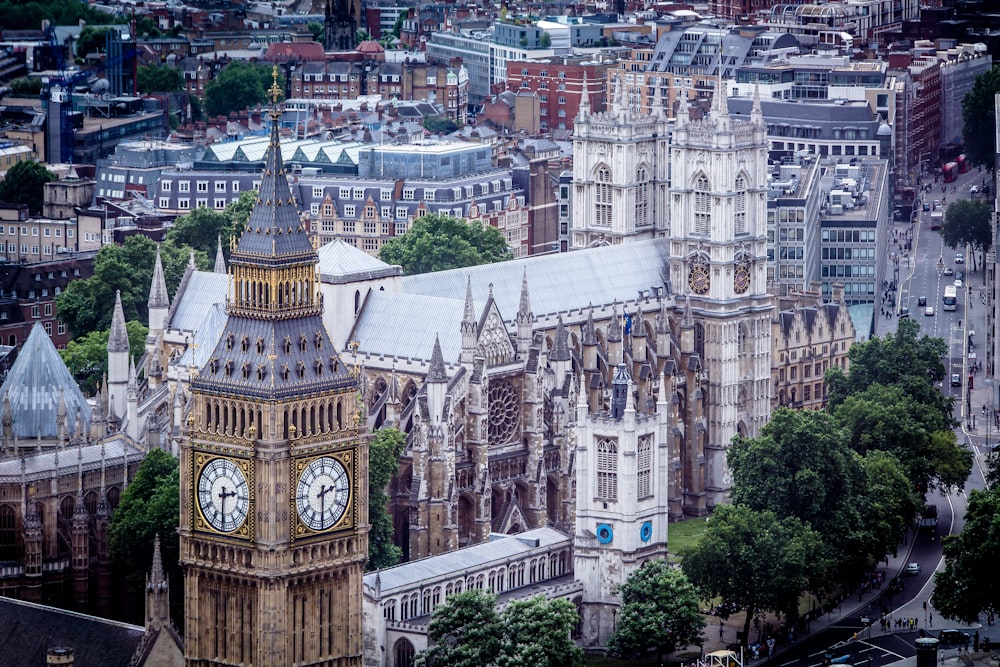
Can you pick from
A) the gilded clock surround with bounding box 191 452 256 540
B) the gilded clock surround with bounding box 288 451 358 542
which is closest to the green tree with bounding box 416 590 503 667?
the gilded clock surround with bounding box 288 451 358 542

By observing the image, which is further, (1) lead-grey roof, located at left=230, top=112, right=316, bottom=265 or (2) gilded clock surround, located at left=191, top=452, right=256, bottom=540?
(1) lead-grey roof, located at left=230, top=112, right=316, bottom=265

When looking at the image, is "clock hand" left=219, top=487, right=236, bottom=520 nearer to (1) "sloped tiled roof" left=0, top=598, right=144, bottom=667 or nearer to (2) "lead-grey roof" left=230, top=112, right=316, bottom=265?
(2) "lead-grey roof" left=230, top=112, right=316, bottom=265

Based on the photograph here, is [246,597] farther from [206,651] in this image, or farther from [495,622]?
[495,622]

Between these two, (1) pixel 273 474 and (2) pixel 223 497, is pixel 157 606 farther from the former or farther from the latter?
(1) pixel 273 474

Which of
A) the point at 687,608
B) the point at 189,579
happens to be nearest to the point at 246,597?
the point at 189,579

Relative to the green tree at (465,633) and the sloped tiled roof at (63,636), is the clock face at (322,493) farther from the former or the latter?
the green tree at (465,633)

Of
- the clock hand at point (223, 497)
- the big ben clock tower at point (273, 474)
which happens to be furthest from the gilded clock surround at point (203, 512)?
the clock hand at point (223, 497)
